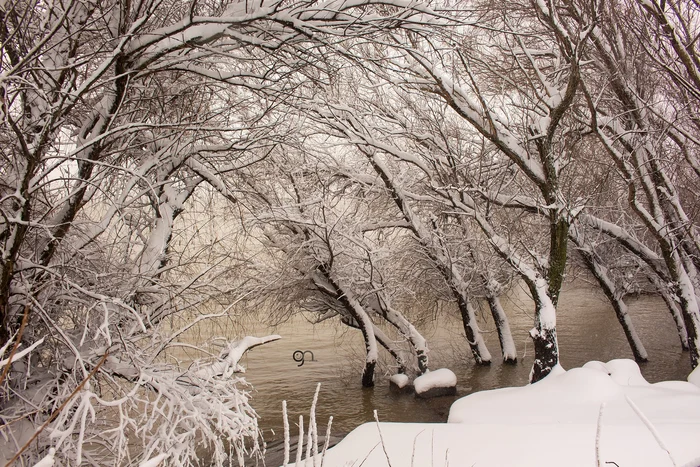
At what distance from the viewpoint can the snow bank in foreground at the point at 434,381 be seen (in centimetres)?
1366

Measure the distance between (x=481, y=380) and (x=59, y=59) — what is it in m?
13.3

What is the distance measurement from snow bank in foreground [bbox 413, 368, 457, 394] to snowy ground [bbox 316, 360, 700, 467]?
231 inches

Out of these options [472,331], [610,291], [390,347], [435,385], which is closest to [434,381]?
[435,385]

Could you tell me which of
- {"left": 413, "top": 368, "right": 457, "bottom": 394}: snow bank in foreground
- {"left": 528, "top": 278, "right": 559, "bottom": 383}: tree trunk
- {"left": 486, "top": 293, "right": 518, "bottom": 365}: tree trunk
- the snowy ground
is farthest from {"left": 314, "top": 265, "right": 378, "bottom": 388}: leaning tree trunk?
the snowy ground

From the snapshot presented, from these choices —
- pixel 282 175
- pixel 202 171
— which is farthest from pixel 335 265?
pixel 202 171

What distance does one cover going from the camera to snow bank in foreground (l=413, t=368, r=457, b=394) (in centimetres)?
1366

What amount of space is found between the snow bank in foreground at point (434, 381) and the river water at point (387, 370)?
0.34 m

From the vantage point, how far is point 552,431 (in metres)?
5.04

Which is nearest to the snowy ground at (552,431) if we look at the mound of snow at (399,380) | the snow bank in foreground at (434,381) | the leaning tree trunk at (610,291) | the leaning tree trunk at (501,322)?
the snow bank in foreground at (434,381)

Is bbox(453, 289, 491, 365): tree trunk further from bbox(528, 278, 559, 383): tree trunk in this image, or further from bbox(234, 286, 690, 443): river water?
bbox(528, 278, 559, 383): tree trunk

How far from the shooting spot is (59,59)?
16.3 feet

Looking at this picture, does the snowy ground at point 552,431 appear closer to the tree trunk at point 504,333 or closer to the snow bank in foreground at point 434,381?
the snow bank in foreground at point 434,381

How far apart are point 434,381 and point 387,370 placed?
233cm

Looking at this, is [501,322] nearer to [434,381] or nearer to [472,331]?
[472,331]
